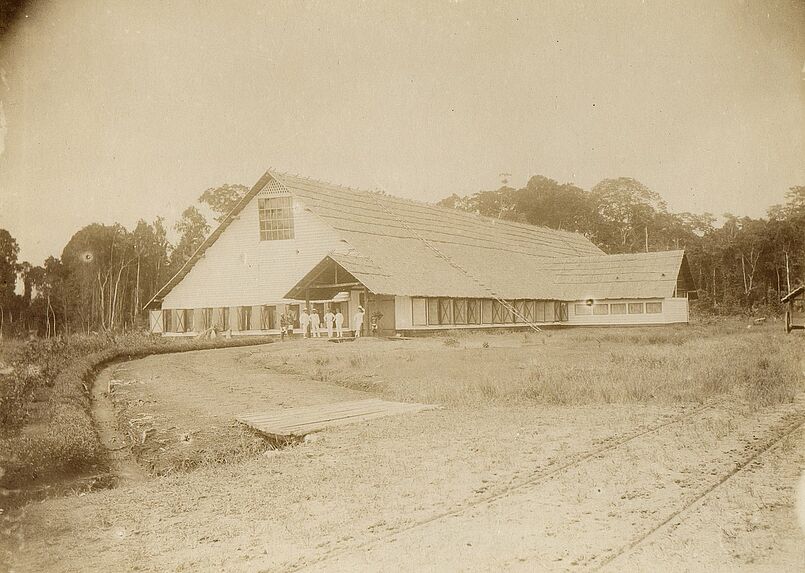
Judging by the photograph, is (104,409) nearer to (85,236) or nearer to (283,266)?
(85,236)

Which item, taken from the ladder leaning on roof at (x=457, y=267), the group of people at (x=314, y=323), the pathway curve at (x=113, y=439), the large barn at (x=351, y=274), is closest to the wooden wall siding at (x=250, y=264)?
the large barn at (x=351, y=274)

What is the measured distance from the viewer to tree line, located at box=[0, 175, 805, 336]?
299 inches

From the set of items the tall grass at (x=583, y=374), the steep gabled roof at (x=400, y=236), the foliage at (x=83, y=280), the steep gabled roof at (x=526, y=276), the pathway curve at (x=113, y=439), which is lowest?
the pathway curve at (x=113, y=439)

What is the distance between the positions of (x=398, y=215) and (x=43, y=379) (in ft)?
75.3

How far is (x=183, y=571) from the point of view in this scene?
383cm

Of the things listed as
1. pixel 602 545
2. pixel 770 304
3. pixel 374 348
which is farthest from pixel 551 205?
pixel 602 545

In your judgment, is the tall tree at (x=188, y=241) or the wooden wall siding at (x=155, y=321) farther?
the tall tree at (x=188, y=241)

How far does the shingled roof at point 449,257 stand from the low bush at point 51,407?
1192 centimetres

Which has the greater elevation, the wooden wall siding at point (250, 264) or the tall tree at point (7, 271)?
the wooden wall siding at point (250, 264)

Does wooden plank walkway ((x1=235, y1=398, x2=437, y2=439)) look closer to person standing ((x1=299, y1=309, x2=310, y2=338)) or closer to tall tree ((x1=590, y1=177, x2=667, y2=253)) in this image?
person standing ((x1=299, y1=309, x2=310, y2=338))

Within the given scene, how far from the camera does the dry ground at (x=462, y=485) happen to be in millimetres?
3955

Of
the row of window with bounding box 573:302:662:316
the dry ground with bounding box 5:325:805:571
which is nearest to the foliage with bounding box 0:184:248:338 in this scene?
the dry ground with bounding box 5:325:805:571

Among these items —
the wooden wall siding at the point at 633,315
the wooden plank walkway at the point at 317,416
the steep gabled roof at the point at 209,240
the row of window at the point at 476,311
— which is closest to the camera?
the wooden plank walkway at the point at 317,416

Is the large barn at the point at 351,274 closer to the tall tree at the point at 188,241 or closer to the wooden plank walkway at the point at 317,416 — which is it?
the tall tree at the point at 188,241
